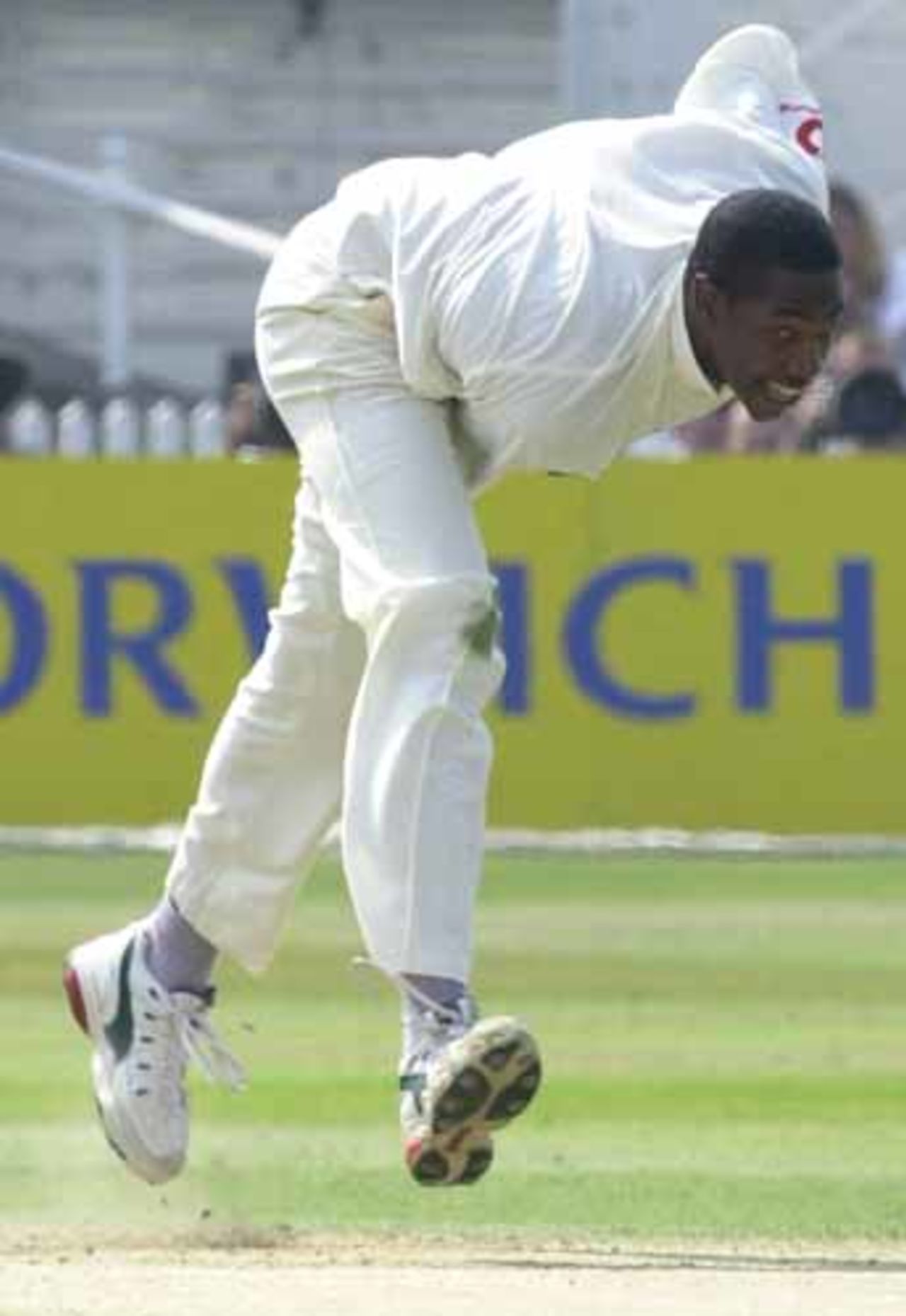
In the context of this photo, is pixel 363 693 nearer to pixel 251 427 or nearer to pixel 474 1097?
pixel 474 1097

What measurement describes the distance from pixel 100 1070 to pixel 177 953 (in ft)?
0.75

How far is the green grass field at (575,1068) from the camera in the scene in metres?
7.82

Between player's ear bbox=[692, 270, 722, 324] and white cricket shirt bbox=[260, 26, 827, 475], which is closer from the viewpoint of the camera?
player's ear bbox=[692, 270, 722, 324]

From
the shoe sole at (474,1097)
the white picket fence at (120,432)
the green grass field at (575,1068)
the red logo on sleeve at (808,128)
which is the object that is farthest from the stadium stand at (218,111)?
the shoe sole at (474,1097)

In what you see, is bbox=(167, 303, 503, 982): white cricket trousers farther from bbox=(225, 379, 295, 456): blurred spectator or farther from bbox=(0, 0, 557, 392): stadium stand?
bbox=(0, 0, 557, 392): stadium stand

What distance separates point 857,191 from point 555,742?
16.6ft

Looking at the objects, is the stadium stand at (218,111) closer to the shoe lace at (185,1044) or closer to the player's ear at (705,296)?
the shoe lace at (185,1044)

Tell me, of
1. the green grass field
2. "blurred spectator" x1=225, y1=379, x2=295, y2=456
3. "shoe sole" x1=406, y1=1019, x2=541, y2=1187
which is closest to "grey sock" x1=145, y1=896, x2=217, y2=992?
the green grass field

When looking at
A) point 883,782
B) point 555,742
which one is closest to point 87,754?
point 555,742

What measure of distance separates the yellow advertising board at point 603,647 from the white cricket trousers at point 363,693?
8.23m

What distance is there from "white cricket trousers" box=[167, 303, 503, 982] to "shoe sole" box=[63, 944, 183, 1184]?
21 centimetres

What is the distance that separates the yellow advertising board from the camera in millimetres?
15969

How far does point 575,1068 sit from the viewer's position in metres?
9.79

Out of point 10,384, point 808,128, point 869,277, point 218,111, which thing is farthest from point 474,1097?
point 218,111
